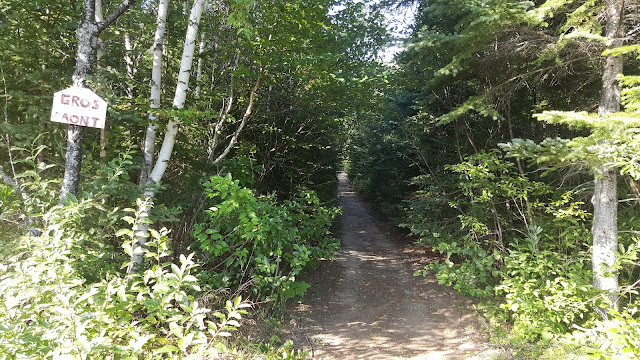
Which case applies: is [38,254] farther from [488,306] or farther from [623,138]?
[488,306]

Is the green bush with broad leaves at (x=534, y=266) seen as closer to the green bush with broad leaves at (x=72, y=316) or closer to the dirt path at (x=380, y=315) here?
the dirt path at (x=380, y=315)

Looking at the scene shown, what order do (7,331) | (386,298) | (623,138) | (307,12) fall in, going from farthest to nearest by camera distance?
(386,298) < (307,12) < (623,138) < (7,331)

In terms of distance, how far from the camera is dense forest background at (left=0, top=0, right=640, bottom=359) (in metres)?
2.31

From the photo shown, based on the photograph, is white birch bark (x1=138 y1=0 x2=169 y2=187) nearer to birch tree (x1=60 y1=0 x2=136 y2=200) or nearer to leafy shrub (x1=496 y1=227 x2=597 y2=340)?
birch tree (x1=60 y1=0 x2=136 y2=200)

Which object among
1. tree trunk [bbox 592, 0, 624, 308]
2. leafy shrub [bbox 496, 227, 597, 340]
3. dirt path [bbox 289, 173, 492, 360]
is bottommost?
dirt path [bbox 289, 173, 492, 360]

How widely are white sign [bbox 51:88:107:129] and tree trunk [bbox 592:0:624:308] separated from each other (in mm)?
5954

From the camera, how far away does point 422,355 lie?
480cm

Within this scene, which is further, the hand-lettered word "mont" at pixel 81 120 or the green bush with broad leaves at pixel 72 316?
the hand-lettered word "mont" at pixel 81 120

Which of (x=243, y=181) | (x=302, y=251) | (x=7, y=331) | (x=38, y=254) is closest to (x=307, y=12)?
(x=243, y=181)

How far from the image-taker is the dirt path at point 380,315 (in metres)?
4.99

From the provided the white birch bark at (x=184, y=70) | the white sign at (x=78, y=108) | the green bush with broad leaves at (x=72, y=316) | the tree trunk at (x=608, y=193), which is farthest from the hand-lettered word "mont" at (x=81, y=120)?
the tree trunk at (x=608, y=193)

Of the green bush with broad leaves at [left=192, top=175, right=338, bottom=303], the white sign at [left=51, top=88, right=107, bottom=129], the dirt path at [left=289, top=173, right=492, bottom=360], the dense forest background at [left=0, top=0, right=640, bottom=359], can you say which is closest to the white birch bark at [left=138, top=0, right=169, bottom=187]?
the dense forest background at [left=0, top=0, right=640, bottom=359]

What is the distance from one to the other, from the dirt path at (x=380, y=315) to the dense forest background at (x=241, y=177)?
65cm

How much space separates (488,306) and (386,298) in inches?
82.2
